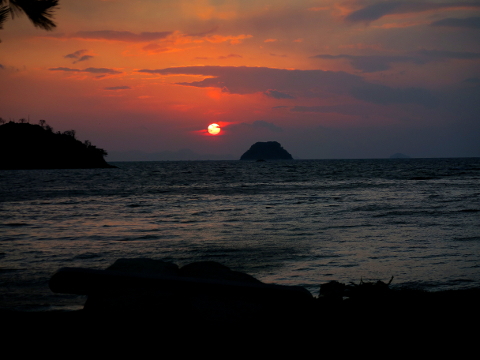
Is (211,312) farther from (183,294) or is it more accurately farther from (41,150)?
(41,150)

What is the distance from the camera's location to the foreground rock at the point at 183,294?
2723 millimetres

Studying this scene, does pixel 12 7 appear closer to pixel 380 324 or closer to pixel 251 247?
pixel 251 247

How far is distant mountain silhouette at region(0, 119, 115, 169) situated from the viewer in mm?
123375

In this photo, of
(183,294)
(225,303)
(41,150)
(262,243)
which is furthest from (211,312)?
(41,150)

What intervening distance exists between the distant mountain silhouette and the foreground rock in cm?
13383

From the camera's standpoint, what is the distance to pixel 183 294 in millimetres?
3521

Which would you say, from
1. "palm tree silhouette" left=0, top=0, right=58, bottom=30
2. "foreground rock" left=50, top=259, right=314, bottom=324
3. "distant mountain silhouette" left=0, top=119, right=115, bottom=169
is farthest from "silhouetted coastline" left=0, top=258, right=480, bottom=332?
"distant mountain silhouette" left=0, top=119, right=115, bottom=169

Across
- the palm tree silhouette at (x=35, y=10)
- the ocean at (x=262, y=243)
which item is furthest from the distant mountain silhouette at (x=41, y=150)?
the palm tree silhouette at (x=35, y=10)

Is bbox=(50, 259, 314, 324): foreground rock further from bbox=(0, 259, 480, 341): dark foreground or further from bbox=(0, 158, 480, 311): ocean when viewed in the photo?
bbox=(0, 158, 480, 311): ocean

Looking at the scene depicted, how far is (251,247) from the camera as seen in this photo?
10.5 m

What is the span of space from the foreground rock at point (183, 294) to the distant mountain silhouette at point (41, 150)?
133830 millimetres

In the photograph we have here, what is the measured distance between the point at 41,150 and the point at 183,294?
140742 millimetres

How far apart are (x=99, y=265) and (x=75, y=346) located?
214 inches

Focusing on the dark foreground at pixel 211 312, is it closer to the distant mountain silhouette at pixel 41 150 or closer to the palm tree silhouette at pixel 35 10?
the palm tree silhouette at pixel 35 10
